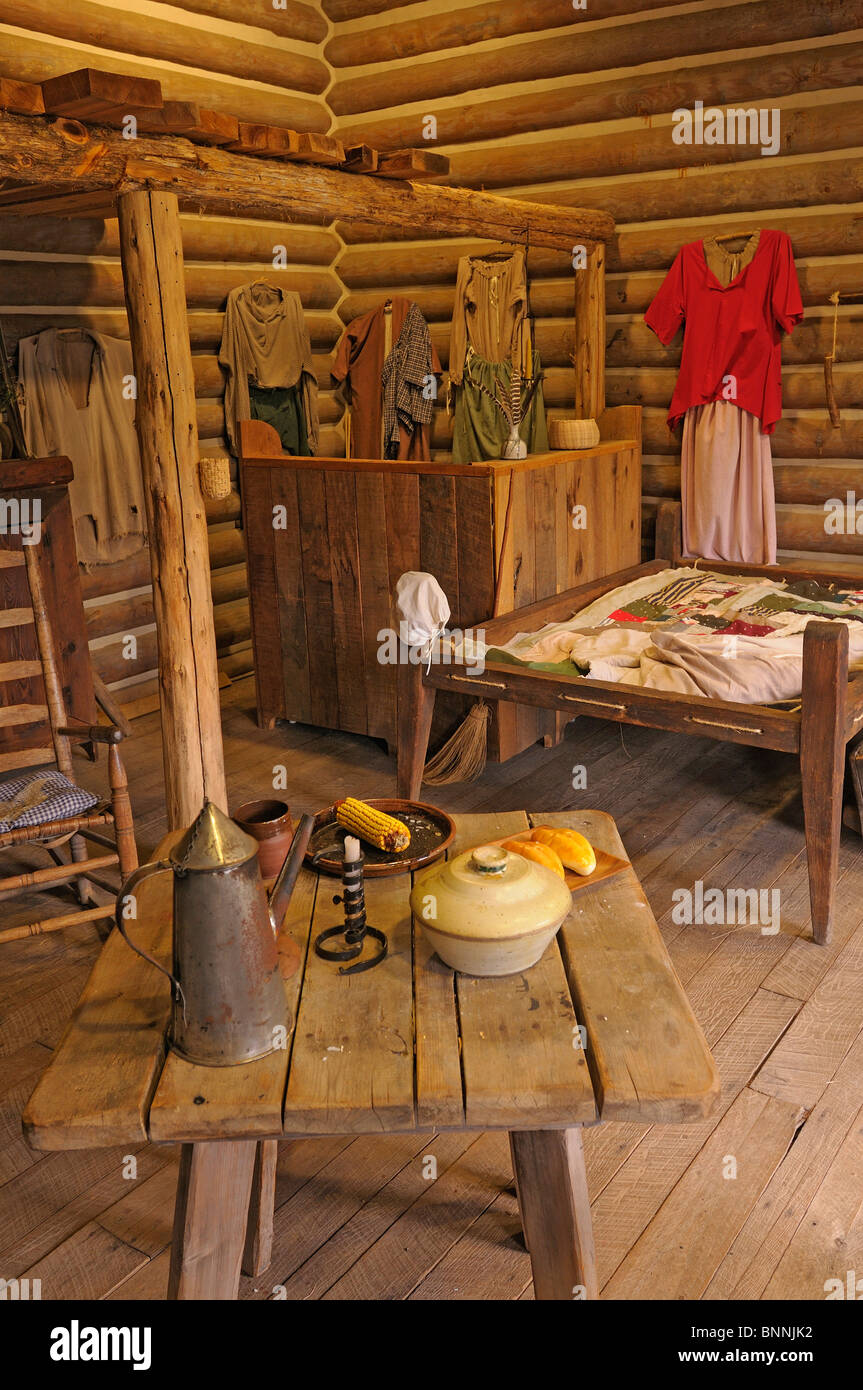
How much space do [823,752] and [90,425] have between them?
12.4ft

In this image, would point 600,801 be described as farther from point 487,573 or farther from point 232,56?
point 232,56

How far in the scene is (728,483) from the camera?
552cm

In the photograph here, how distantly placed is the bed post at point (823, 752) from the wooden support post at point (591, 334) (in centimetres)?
284

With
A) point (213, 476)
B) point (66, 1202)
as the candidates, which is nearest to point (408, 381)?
point (213, 476)

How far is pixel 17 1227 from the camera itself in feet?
7.71

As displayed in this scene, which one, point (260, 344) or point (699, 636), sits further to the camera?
point (260, 344)

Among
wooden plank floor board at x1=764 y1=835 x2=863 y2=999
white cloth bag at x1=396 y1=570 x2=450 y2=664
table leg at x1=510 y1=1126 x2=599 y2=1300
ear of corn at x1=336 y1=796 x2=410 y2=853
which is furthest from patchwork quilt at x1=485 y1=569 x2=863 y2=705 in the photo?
table leg at x1=510 y1=1126 x2=599 y2=1300

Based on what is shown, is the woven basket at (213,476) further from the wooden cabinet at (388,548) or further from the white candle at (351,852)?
the white candle at (351,852)

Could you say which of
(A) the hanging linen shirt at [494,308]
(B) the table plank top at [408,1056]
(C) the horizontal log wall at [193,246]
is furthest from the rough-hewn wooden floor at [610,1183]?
(A) the hanging linen shirt at [494,308]

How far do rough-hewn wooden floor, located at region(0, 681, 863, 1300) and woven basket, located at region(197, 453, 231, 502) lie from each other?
156 centimetres

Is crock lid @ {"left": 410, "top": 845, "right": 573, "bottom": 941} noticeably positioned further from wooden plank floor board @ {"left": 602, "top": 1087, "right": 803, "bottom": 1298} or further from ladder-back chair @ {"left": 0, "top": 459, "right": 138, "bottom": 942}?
ladder-back chair @ {"left": 0, "top": 459, "right": 138, "bottom": 942}

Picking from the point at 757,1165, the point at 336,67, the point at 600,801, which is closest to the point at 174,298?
the point at 600,801

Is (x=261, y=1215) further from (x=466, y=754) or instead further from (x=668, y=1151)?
(x=466, y=754)

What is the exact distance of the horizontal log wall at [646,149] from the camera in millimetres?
5039
